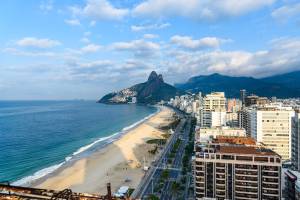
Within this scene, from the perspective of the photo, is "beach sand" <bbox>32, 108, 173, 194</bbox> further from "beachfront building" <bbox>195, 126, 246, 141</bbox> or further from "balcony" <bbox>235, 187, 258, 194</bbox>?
"balcony" <bbox>235, 187, 258, 194</bbox>

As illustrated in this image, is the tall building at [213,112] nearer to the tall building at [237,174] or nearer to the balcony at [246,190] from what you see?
the tall building at [237,174]

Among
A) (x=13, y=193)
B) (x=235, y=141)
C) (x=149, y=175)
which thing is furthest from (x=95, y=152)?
(x=13, y=193)

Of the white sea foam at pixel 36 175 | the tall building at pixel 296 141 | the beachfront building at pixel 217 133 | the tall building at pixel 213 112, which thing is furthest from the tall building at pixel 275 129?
the white sea foam at pixel 36 175

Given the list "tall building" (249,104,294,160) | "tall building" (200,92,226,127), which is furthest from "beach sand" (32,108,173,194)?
"tall building" (249,104,294,160)

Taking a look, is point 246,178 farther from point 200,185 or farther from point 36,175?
point 36,175

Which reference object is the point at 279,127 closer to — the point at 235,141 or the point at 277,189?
the point at 235,141
